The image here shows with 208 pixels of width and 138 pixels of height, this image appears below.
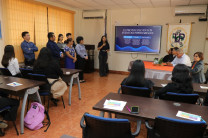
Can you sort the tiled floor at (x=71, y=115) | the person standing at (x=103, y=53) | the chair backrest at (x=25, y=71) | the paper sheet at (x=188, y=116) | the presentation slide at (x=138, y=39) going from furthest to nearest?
1. the person standing at (x=103, y=53)
2. the presentation slide at (x=138, y=39)
3. the chair backrest at (x=25, y=71)
4. the tiled floor at (x=71, y=115)
5. the paper sheet at (x=188, y=116)

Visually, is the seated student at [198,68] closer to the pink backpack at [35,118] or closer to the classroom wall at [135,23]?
the classroom wall at [135,23]

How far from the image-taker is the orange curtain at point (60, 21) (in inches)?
231

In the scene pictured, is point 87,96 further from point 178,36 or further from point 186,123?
point 178,36

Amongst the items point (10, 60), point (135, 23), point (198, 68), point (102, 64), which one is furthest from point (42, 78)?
point (135, 23)

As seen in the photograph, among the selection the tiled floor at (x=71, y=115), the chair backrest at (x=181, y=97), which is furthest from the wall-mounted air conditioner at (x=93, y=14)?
the chair backrest at (x=181, y=97)

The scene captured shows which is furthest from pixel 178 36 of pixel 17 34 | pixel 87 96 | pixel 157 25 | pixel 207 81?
pixel 17 34

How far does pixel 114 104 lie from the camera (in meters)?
1.85

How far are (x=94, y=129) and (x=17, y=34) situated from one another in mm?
4277

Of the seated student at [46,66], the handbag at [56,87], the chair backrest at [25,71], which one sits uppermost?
the seated student at [46,66]

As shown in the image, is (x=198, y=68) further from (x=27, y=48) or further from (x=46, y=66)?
(x=27, y=48)

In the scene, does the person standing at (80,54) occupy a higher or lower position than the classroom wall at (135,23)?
lower

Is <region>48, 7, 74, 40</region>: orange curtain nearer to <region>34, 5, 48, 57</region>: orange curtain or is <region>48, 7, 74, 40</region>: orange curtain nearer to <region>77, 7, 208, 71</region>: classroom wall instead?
<region>34, 5, 48, 57</region>: orange curtain

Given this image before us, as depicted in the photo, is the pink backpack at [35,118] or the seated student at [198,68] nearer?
the pink backpack at [35,118]

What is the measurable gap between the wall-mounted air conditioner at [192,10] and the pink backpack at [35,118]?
5491 millimetres
